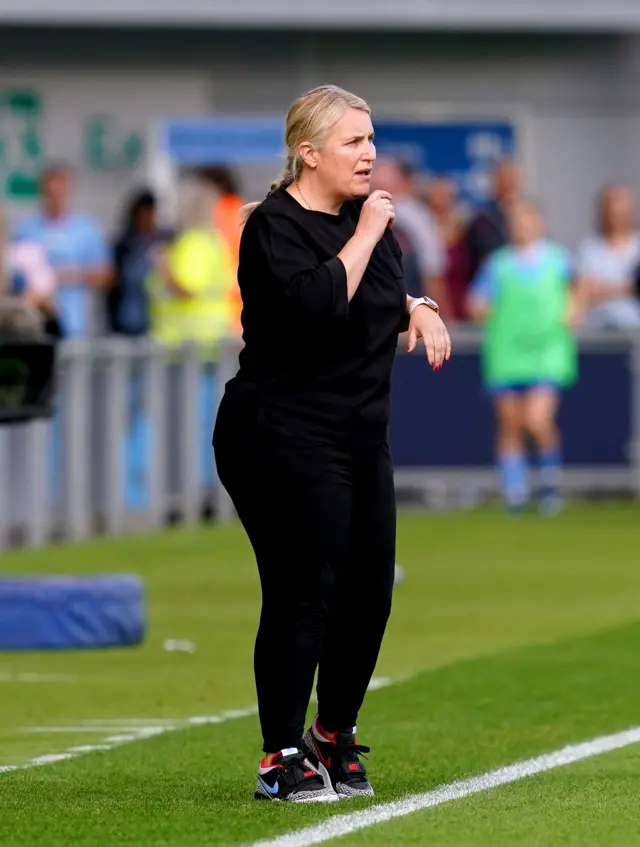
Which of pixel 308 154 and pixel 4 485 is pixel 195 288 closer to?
pixel 4 485

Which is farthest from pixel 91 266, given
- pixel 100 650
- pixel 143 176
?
pixel 100 650

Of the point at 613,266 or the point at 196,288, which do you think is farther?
the point at 613,266

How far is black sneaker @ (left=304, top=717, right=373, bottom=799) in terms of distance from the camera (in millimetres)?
7094

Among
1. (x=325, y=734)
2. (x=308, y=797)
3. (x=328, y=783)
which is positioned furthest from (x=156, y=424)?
(x=308, y=797)

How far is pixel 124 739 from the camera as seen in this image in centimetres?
875

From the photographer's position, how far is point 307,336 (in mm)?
6777

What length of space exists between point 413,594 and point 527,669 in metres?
3.50

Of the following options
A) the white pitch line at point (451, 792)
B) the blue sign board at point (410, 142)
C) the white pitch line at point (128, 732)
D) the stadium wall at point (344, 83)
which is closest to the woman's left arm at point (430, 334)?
the white pitch line at point (451, 792)

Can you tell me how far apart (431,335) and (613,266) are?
13.9 metres

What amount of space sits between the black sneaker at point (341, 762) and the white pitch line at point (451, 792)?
0.15m

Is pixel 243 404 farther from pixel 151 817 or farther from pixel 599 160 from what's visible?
pixel 599 160

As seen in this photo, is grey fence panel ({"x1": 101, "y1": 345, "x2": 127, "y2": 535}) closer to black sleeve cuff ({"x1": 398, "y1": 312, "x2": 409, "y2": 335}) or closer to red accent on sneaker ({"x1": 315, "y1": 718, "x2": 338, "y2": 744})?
red accent on sneaker ({"x1": 315, "y1": 718, "x2": 338, "y2": 744})

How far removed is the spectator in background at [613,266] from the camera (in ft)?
66.7

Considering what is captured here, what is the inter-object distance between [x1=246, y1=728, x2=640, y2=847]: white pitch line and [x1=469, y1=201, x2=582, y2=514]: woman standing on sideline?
1052 centimetres
